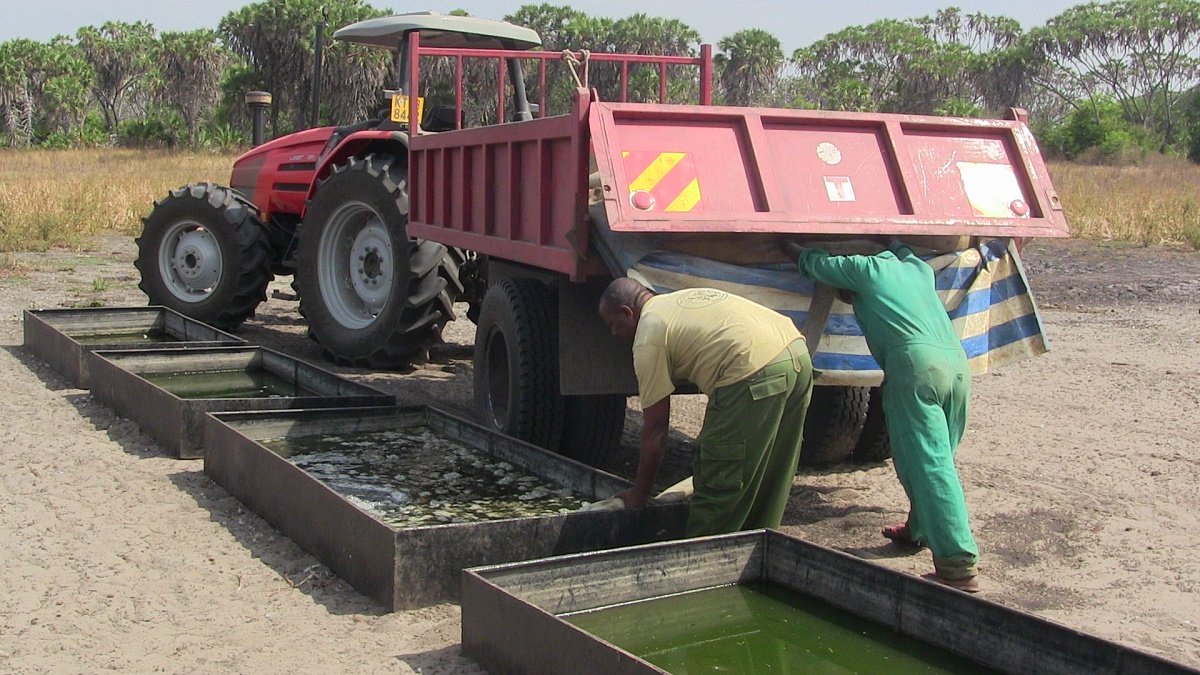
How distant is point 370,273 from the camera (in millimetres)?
9312

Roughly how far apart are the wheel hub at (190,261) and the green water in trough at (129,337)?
1.87 feet

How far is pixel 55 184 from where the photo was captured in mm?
21500

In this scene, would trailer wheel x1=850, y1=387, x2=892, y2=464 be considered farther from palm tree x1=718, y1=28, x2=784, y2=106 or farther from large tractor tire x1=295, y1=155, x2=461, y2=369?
palm tree x1=718, y1=28, x2=784, y2=106

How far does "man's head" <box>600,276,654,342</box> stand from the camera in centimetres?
498

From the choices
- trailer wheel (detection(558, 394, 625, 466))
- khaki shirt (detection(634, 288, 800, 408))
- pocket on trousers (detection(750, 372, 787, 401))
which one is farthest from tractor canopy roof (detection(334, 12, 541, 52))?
pocket on trousers (detection(750, 372, 787, 401))

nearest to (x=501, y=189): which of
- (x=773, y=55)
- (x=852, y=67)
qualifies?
(x=773, y=55)

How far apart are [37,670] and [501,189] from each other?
11.5 ft

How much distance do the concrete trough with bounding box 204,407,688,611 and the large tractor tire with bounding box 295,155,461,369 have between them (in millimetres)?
2605

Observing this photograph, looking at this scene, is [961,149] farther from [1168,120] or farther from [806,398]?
[1168,120]

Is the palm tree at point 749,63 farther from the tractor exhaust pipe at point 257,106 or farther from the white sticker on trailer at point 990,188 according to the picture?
the white sticker on trailer at point 990,188

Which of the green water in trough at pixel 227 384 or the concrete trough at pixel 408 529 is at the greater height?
the concrete trough at pixel 408 529

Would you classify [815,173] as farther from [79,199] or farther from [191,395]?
[79,199]

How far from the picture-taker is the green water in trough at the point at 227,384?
8.46 m

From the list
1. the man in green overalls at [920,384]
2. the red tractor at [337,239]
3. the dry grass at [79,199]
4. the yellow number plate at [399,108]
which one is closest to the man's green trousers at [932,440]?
the man in green overalls at [920,384]
